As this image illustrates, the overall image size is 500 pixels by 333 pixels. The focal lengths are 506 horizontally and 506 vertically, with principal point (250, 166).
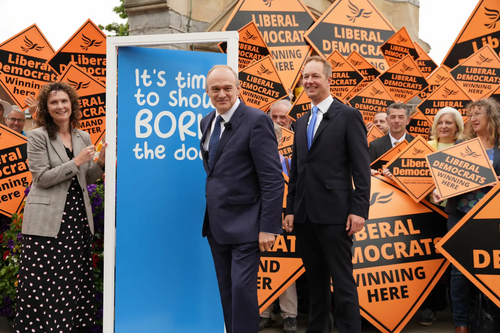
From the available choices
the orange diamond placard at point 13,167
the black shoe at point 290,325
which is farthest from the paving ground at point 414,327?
the orange diamond placard at point 13,167

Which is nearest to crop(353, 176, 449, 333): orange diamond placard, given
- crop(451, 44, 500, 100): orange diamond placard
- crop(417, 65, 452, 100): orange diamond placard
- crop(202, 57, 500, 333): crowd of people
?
crop(202, 57, 500, 333): crowd of people

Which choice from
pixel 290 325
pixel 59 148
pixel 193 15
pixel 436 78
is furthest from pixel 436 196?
pixel 193 15

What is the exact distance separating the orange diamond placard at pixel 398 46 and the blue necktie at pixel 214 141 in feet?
17.6

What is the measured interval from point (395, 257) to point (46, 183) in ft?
9.27

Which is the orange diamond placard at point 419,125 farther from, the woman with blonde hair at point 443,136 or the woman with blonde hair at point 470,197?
the woman with blonde hair at point 470,197

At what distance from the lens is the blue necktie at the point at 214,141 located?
117 inches

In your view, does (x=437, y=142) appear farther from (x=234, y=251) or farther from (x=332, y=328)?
(x=234, y=251)

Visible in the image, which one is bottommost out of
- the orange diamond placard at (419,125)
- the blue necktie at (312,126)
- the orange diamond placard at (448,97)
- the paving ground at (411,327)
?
the paving ground at (411,327)

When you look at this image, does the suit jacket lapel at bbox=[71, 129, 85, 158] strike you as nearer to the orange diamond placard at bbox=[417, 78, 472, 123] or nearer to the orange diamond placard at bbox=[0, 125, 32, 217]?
the orange diamond placard at bbox=[0, 125, 32, 217]

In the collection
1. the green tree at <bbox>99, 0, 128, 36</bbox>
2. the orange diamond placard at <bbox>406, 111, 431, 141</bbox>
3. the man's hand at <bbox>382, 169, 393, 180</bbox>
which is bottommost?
the man's hand at <bbox>382, 169, 393, 180</bbox>

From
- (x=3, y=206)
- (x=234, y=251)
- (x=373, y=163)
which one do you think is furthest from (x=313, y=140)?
(x=3, y=206)

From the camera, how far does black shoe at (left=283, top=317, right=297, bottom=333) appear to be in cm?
425

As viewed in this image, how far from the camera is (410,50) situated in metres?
7.83

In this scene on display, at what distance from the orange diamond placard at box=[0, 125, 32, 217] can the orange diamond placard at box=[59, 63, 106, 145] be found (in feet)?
2.88
